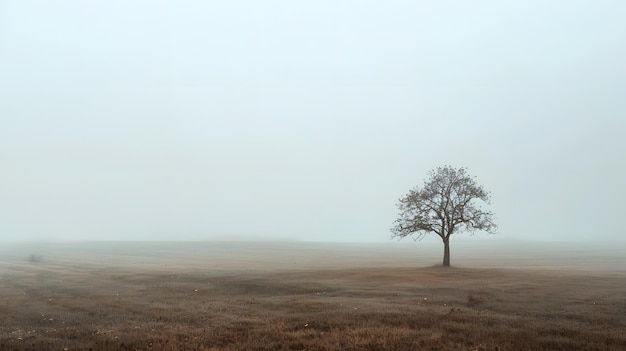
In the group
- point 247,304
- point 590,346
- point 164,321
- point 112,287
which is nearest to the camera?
point 590,346

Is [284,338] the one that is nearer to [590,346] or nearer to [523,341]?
[523,341]

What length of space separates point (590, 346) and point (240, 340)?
44.4ft

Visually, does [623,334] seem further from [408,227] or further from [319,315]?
[408,227]

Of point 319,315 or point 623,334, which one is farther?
point 319,315

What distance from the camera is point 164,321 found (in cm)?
2245

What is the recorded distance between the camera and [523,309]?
992 inches

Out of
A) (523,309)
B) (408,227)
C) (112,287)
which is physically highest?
(408,227)

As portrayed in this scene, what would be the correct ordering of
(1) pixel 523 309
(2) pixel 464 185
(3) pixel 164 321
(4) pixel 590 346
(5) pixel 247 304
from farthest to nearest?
1. (2) pixel 464 185
2. (5) pixel 247 304
3. (1) pixel 523 309
4. (3) pixel 164 321
5. (4) pixel 590 346

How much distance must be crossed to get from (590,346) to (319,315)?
41.4ft

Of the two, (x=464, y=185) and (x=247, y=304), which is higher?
(x=464, y=185)

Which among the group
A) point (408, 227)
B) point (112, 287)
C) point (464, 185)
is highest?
point (464, 185)

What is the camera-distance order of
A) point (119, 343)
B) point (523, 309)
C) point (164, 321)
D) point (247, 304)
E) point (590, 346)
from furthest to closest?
point (247, 304) → point (523, 309) → point (164, 321) → point (119, 343) → point (590, 346)

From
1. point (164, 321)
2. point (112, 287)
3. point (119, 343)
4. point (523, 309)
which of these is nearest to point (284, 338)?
point (119, 343)

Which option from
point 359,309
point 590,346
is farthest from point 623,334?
point 359,309
